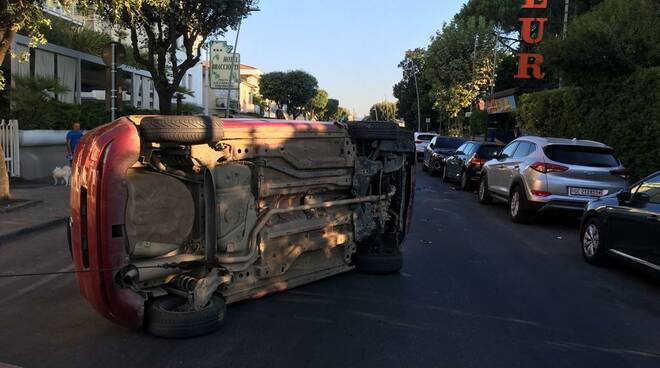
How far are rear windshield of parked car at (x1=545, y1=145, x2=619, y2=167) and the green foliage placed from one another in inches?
231

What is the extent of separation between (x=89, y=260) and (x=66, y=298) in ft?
4.98

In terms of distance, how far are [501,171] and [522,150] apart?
88 centimetres

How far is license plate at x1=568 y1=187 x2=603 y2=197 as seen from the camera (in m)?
10.3

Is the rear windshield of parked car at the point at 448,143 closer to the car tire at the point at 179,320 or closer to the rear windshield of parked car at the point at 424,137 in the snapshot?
the rear windshield of parked car at the point at 424,137

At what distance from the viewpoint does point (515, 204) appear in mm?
11375

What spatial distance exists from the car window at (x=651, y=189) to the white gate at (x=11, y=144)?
1462cm

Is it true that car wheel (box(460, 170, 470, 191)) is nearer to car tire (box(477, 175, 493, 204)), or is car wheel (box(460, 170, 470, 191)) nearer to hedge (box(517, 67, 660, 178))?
car tire (box(477, 175, 493, 204))

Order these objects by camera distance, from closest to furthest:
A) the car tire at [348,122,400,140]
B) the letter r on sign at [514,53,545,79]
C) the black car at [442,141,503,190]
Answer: the car tire at [348,122,400,140] → the black car at [442,141,503,190] → the letter r on sign at [514,53,545,79]

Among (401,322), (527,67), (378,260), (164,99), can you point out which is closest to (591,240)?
(378,260)

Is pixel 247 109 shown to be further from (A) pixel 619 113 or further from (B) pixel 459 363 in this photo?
(B) pixel 459 363

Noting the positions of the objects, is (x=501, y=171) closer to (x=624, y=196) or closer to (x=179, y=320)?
(x=624, y=196)

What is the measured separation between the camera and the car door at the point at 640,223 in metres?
6.45

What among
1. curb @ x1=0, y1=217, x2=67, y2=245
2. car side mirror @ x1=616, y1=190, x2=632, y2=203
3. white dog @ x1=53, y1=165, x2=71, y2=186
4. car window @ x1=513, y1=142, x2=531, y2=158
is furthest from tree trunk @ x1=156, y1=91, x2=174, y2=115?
car side mirror @ x1=616, y1=190, x2=632, y2=203

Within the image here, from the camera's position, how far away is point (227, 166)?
16.6 ft
